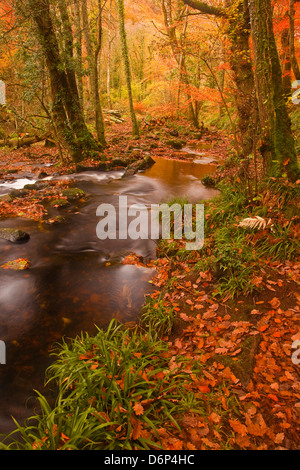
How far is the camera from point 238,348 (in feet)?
11.1

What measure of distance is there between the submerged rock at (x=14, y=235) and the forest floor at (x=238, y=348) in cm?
316

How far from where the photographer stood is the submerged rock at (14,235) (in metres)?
6.81

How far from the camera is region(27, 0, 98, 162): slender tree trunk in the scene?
10.2 meters

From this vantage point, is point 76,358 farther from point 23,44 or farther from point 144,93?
point 144,93

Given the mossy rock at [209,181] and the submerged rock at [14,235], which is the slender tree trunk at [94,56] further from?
the submerged rock at [14,235]

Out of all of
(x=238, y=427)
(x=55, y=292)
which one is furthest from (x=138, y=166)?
(x=238, y=427)

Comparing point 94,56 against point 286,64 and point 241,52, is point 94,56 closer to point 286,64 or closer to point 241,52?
point 241,52

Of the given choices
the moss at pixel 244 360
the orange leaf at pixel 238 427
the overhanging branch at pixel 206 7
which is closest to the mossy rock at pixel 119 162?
the overhanging branch at pixel 206 7

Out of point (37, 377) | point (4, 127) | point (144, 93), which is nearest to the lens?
point (37, 377)

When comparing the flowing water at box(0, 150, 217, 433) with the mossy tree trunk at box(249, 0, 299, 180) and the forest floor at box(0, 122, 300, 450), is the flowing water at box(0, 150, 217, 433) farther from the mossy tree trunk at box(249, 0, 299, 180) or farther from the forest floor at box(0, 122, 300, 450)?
the mossy tree trunk at box(249, 0, 299, 180)

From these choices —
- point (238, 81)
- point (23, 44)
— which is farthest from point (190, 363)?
point (23, 44)

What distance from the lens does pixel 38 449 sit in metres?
2.45
